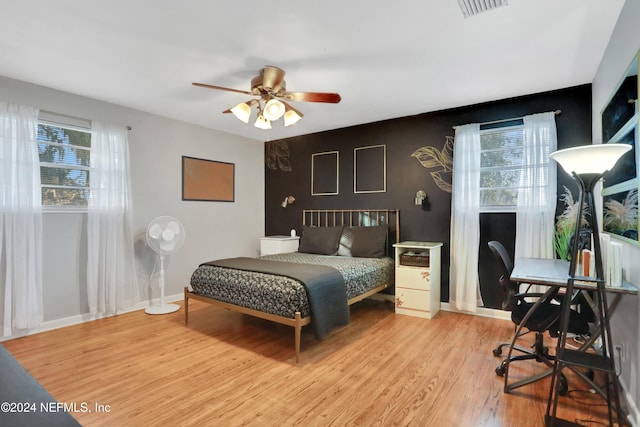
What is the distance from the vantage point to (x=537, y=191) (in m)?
3.34

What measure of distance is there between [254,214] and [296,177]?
96 centimetres

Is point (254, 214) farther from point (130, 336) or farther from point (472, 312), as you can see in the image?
point (472, 312)

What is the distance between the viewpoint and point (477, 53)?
2.58 m

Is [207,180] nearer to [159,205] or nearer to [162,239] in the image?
[159,205]

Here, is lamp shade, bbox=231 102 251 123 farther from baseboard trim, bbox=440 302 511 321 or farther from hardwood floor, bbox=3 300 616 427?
baseboard trim, bbox=440 302 511 321

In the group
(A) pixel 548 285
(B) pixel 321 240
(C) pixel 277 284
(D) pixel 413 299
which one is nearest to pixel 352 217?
(B) pixel 321 240

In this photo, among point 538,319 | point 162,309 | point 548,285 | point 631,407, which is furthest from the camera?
point 162,309

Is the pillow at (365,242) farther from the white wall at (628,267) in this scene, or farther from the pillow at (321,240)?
the white wall at (628,267)

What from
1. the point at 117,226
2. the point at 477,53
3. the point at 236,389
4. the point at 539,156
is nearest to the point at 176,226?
the point at 117,226

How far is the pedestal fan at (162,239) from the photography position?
374cm

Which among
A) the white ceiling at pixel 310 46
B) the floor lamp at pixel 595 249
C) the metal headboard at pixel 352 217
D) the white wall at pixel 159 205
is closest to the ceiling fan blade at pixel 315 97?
the white ceiling at pixel 310 46

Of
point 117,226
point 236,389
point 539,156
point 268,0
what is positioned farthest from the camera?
point 117,226

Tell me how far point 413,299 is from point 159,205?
11.1 ft

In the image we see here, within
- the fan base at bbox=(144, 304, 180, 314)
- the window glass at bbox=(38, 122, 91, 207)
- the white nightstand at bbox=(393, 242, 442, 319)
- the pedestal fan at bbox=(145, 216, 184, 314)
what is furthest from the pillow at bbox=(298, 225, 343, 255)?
the window glass at bbox=(38, 122, 91, 207)
